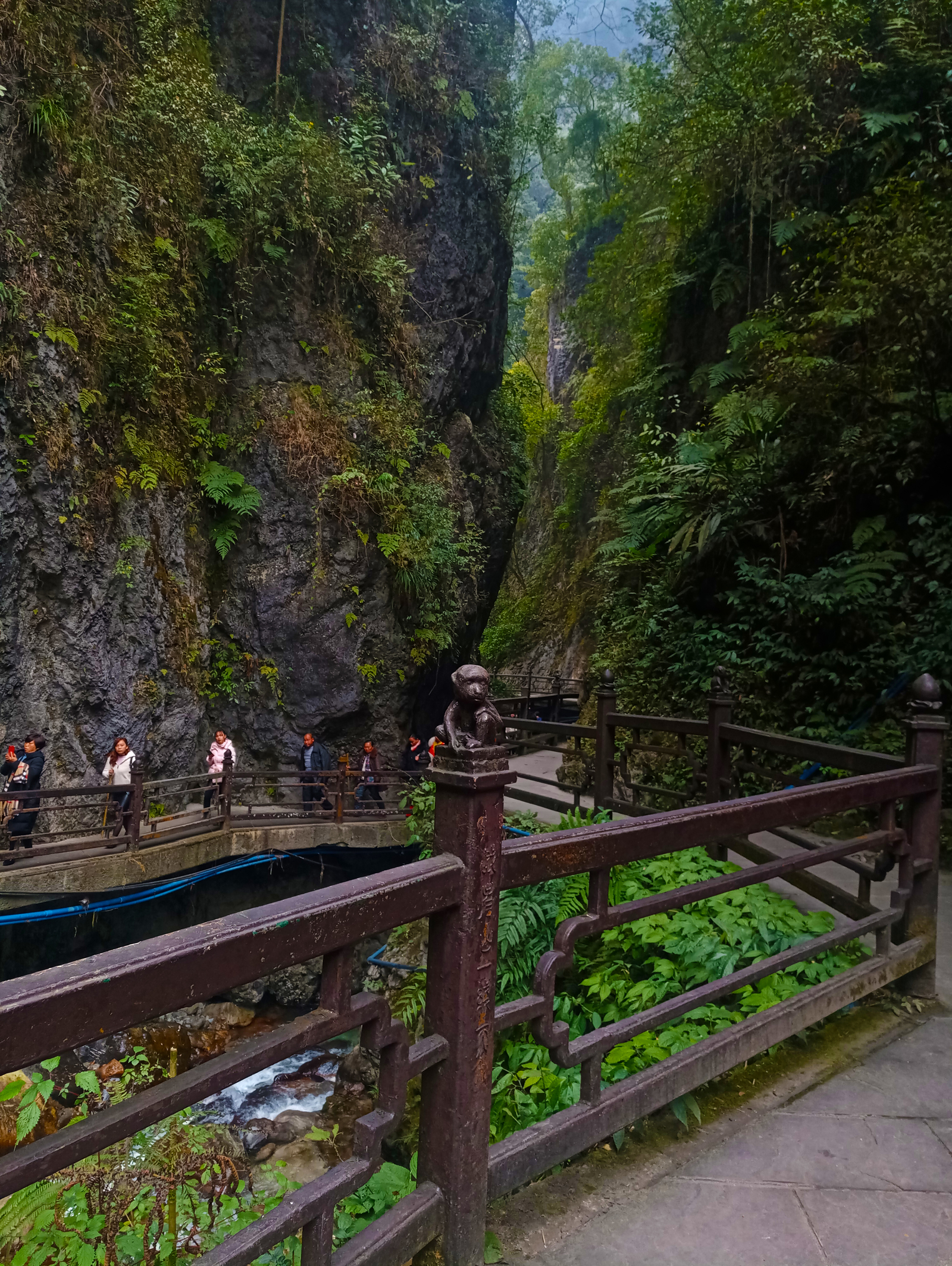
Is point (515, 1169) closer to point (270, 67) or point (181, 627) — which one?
point (181, 627)

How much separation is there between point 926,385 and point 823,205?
603 centimetres

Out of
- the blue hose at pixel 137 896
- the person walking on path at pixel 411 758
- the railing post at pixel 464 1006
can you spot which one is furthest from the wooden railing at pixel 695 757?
the blue hose at pixel 137 896

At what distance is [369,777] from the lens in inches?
528

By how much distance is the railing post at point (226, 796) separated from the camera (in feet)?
36.5

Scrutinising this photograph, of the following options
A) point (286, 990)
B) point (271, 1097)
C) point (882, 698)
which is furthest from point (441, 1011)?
point (286, 990)

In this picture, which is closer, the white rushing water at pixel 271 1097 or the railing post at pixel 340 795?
the white rushing water at pixel 271 1097

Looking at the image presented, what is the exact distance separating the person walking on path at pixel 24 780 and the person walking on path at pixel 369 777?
4761mm

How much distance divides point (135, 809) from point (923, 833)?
916 cm

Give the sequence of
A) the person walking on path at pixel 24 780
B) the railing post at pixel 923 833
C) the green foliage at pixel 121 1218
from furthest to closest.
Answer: the person walking on path at pixel 24 780
the railing post at pixel 923 833
the green foliage at pixel 121 1218

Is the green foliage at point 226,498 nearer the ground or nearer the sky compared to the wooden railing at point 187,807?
nearer the sky

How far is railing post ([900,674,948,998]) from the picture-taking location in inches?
139

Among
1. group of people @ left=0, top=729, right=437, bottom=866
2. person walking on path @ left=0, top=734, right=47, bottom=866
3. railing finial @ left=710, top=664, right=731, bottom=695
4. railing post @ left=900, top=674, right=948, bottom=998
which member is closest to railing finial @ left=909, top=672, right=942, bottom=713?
railing post @ left=900, top=674, right=948, bottom=998

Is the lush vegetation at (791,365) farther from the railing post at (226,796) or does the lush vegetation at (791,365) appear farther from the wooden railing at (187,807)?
the railing post at (226,796)

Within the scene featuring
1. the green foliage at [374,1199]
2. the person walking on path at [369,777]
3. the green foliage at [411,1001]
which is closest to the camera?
the green foliage at [374,1199]
